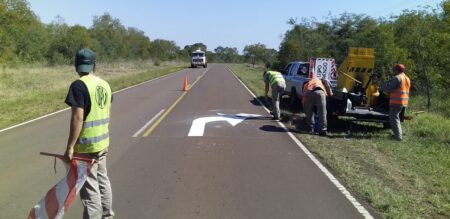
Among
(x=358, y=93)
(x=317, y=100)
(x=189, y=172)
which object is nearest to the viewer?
(x=189, y=172)

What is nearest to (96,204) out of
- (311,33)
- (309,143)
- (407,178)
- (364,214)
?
(364,214)

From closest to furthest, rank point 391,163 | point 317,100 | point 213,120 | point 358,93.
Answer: point 391,163 < point 317,100 < point 358,93 < point 213,120

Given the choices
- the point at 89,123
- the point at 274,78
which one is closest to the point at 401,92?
the point at 274,78

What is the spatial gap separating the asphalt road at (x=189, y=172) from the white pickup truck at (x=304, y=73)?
2515 millimetres

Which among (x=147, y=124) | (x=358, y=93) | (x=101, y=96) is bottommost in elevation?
(x=147, y=124)

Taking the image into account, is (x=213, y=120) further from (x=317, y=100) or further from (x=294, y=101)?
(x=294, y=101)

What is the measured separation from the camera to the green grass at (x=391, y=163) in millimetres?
6742

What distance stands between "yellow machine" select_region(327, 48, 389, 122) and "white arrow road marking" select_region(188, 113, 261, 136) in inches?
115

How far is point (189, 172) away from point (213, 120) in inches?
261

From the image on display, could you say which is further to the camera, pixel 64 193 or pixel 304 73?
pixel 304 73

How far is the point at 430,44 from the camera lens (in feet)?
87.2

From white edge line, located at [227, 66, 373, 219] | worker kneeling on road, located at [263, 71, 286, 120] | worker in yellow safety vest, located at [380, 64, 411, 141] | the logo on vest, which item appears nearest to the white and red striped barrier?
the logo on vest

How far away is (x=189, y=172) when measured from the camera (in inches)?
329

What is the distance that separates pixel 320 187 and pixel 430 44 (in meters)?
21.8
